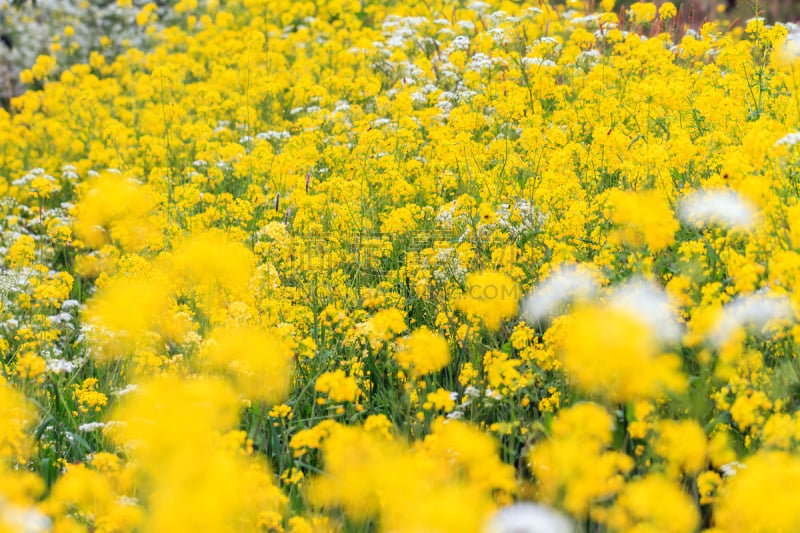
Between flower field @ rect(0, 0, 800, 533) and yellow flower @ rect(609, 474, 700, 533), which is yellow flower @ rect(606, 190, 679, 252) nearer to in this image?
flower field @ rect(0, 0, 800, 533)

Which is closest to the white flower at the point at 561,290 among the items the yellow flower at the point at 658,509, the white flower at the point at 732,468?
the white flower at the point at 732,468

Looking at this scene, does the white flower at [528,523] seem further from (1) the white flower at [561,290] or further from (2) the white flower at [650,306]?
(1) the white flower at [561,290]

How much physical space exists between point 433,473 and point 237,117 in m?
5.88

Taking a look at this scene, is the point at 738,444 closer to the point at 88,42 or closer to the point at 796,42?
the point at 796,42

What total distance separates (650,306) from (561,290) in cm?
56

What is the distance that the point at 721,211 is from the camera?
10.9 ft

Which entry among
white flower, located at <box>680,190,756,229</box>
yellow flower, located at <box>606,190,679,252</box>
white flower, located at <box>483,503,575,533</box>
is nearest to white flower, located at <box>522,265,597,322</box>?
yellow flower, located at <box>606,190,679,252</box>

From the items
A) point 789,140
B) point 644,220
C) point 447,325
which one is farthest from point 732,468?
point 447,325

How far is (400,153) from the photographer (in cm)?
556

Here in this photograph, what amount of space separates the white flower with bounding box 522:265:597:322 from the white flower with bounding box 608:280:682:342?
12cm

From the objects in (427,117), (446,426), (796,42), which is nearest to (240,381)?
(446,426)

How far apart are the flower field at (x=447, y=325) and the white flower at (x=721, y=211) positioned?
0.08 ft

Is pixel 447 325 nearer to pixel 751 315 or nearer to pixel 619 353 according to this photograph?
pixel 751 315

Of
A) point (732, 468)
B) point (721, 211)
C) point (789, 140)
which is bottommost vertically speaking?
point (732, 468)
